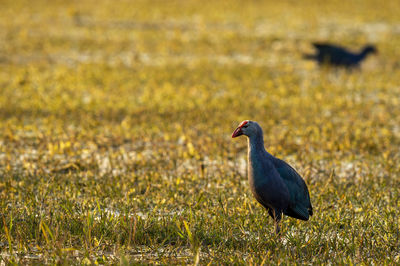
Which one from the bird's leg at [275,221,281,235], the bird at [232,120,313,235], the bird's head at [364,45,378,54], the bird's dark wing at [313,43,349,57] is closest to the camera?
the bird at [232,120,313,235]

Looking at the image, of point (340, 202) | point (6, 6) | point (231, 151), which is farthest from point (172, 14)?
point (340, 202)

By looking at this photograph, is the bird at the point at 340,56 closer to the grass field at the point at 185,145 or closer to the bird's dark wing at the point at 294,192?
the grass field at the point at 185,145

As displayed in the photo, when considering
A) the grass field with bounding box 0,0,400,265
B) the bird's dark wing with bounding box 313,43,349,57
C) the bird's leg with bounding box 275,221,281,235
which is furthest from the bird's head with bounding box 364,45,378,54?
the bird's leg with bounding box 275,221,281,235

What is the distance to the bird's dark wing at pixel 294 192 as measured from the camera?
15.4 feet

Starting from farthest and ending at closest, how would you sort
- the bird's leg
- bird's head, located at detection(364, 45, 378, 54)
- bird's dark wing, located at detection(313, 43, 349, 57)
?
bird's head, located at detection(364, 45, 378, 54)
bird's dark wing, located at detection(313, 43, 349, 57)
the bird's leg

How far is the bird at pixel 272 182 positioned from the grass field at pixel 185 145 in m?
0.24

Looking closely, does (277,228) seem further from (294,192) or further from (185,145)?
(185,145)

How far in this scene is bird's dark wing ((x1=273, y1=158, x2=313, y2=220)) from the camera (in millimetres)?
4688

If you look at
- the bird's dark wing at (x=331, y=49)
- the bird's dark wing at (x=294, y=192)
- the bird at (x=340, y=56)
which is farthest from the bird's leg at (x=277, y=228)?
the bird's dark wing at (x=331, y=49)

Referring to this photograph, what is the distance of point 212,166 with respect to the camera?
7.02 meters

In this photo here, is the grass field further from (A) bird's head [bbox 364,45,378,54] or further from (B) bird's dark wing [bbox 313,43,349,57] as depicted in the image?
(B) bird's dark wing [bbox 313,43,349,57]

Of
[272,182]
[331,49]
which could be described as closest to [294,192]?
[272,182]

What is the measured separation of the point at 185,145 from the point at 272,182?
11.8ft

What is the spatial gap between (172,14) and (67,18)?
184 inches
